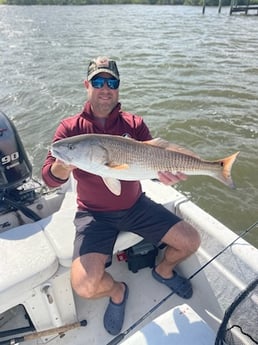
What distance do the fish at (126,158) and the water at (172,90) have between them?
2.85 meters

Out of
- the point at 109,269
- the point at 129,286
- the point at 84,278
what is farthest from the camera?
the point at 109,269

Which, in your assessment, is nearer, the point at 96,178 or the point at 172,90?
the point at 96,178

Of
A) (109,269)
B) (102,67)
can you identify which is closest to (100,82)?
(102,67)

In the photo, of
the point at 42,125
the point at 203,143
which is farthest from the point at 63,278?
the point at 42,125

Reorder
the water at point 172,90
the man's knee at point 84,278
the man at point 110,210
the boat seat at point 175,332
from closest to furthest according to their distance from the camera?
the boat seat at point 175,332 < the man's knee at point 84,278 < the man at point 110,210 < the water at point 172,90

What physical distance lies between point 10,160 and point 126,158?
145 centimetres

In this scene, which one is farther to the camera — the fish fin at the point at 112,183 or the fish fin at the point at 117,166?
the fish fin at the point at 112,183

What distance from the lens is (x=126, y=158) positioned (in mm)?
2480

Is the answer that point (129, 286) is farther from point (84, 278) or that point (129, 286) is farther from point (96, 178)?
point (96, 178)

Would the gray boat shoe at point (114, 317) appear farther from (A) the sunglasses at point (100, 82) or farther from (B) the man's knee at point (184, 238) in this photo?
(A) the sunglasses at point (100, 82)

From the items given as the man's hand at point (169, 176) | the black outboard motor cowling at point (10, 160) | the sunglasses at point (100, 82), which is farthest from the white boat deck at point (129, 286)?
the sunglasses at point (100, 82)

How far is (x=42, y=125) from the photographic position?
28.7 feet

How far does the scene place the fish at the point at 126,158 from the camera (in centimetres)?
241

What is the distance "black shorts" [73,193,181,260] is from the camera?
2.91 m
